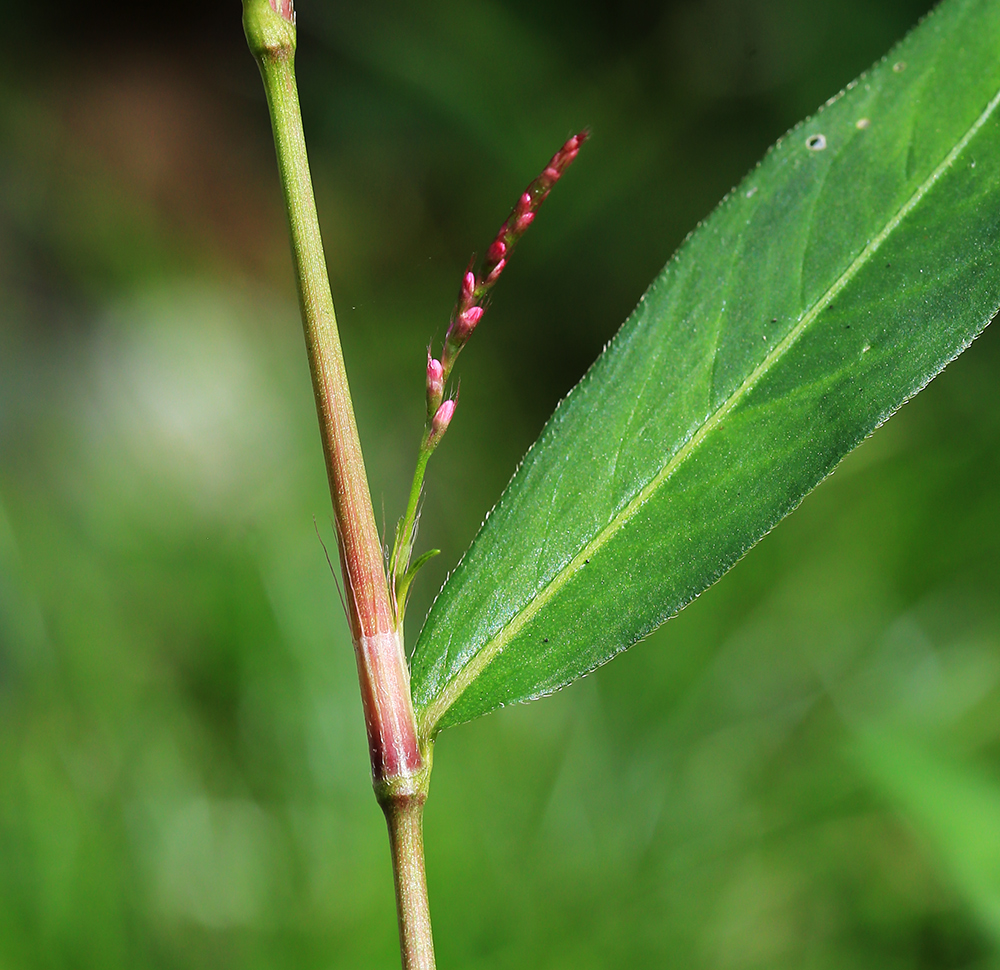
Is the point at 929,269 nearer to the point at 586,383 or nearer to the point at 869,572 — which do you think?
the point at 586,383

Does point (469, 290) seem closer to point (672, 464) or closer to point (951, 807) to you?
point (672, 464)

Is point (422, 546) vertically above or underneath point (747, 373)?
above

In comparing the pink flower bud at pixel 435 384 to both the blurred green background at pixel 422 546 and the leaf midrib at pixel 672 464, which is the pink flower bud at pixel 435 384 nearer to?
the leaf midrib at pixel 672 464

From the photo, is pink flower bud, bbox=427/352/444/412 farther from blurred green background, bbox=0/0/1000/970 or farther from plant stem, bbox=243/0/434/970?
blurred green background, bbox=0/0/1000/970

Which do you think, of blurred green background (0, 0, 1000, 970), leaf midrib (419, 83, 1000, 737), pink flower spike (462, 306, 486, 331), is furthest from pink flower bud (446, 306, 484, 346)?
blurred green background (0, 0, 1000, 970)

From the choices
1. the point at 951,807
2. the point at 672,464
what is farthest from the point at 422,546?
the point at 672,464

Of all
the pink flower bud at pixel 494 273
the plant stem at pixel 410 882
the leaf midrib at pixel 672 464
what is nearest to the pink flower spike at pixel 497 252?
the pink flower bud at pixel 494 273

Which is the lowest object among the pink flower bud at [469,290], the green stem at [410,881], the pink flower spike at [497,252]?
the green stem at [410,881]

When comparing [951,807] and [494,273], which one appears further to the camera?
[951,807]
